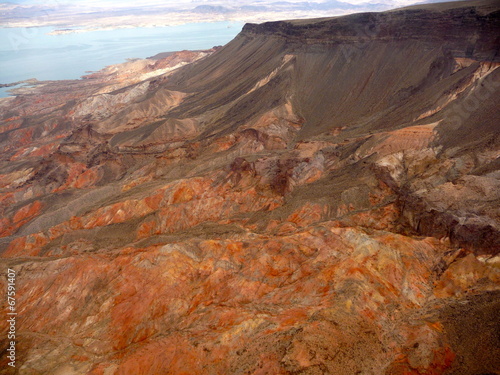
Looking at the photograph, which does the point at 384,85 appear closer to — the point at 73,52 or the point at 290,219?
the point at 290,219

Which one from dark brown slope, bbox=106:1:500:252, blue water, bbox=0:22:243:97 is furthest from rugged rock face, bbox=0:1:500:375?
blue water, bbox=0:22:243:97

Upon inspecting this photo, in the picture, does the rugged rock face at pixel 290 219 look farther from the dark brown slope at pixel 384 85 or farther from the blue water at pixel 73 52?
the blue water at pixel 73 52

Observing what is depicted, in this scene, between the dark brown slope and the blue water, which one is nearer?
the dark brown slope

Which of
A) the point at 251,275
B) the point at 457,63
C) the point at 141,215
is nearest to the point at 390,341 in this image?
the point at 251,275

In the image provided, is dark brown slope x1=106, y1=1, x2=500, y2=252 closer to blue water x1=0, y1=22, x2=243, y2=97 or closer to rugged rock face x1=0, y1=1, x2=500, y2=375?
rugged rock face x1=0, y1=1, x2=500, y2=375

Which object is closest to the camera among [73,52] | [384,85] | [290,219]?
[290,219]

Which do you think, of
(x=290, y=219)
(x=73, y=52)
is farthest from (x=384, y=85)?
(x=73, y=52)

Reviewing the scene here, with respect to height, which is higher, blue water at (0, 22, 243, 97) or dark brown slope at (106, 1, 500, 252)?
blue water at (0, 22, 243, 97)

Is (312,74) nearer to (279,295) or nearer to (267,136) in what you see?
(267,136)
